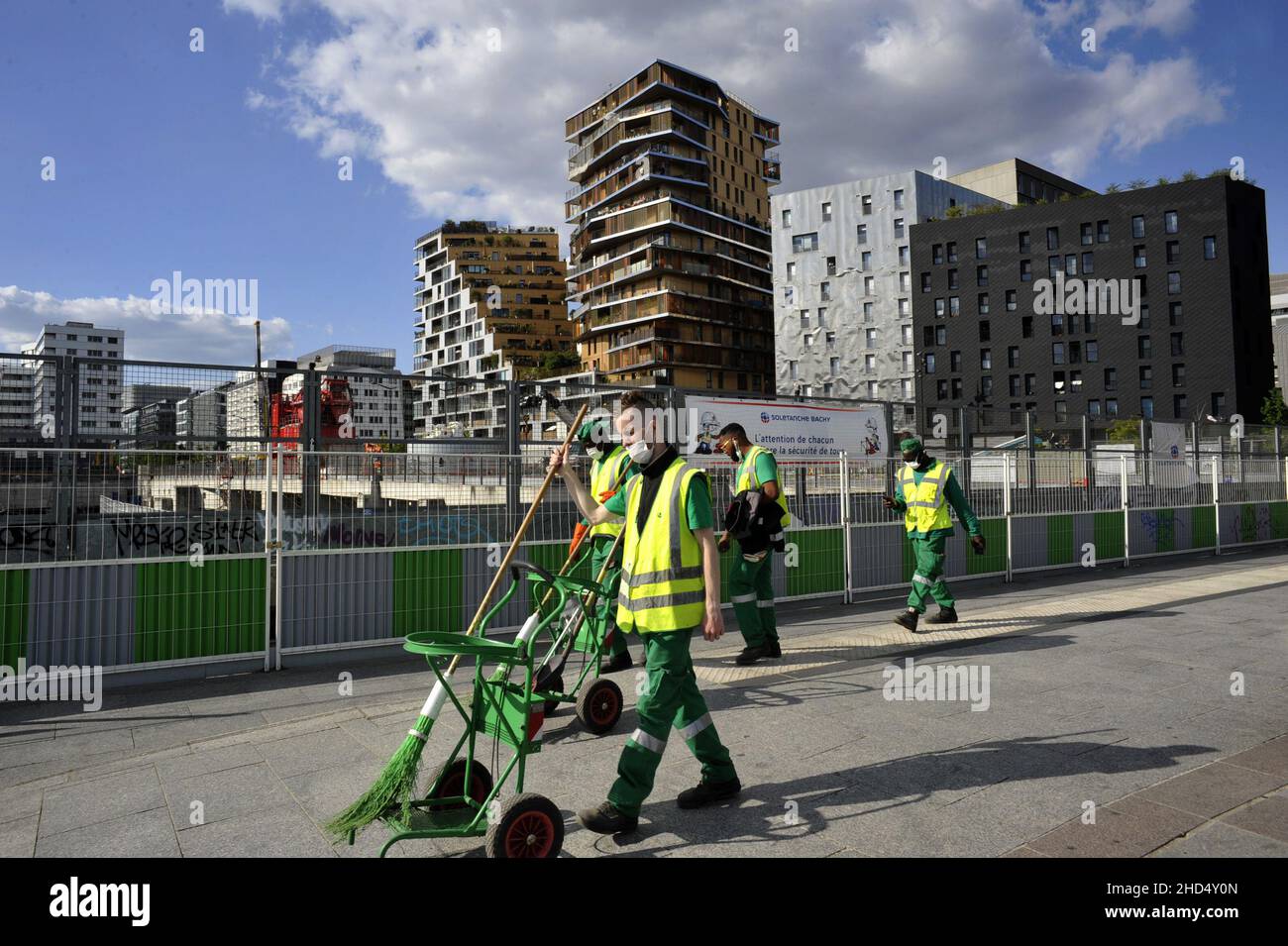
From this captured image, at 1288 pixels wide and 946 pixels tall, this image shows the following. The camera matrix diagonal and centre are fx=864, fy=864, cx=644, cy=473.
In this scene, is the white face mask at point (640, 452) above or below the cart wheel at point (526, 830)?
above

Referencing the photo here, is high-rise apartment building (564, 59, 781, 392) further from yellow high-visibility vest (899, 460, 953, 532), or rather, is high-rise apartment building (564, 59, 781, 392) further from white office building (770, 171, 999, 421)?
yellow high-visibility vest (899, 460, 953, 532)

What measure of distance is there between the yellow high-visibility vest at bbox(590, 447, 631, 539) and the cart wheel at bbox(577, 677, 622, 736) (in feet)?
4.64

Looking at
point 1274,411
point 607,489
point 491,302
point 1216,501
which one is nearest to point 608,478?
point 607,489

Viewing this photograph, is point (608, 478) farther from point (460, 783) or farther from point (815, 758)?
point (460, 783)

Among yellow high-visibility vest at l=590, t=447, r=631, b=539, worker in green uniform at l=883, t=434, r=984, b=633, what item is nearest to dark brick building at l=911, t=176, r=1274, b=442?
worker in green uniform at l=883, t=434, r=984, b=633

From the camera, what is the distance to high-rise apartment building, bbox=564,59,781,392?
78.6 meters

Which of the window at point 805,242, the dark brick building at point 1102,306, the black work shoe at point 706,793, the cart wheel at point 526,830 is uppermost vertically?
the window at point 805,242

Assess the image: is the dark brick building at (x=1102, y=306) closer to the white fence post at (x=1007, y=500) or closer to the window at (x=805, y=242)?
the window at (x=805, y=242)

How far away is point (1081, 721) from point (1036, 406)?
6688 cm

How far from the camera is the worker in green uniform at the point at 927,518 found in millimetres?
8516

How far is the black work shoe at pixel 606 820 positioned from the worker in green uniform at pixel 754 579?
3523mm

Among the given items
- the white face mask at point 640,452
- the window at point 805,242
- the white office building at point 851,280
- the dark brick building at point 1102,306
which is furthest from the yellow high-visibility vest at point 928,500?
the window at point 805,242
